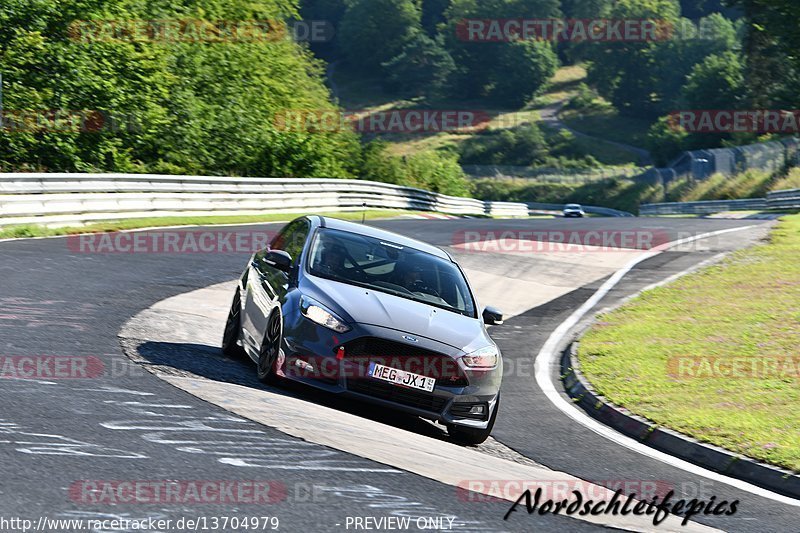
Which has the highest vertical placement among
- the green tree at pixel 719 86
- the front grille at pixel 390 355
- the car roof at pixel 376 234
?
the green tree at pixel 719 86

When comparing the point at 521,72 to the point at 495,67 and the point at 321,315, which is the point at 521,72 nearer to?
the point at 495,67

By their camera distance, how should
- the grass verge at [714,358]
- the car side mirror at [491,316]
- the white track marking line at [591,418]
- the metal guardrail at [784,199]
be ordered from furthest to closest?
the metal guardrail at [784,199]
the car side mirror at [491,316]
the grass verge at [714,358]
the white track marking line at [591,418]

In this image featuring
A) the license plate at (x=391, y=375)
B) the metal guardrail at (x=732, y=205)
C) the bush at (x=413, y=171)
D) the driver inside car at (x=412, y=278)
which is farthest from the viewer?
the bush at (x=413, y=171)

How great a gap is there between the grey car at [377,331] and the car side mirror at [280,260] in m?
0.01

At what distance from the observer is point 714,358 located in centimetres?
1340

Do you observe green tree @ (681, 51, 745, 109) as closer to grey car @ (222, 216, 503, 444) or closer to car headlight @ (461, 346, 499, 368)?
grey car @ (222, 216, 503, 444)

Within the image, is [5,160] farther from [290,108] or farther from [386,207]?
[290,108]

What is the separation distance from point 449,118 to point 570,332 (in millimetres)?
141567

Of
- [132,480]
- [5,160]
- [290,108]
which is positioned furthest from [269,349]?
[290,108]

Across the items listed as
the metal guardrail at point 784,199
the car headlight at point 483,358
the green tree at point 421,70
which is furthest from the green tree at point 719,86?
the car headlight at point 483,358

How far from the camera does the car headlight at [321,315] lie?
8617 millimetres

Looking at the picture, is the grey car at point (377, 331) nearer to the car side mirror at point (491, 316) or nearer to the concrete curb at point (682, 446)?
the car side mirror at point (491, 316)

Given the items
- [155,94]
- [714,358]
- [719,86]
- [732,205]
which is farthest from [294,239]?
[719,86]

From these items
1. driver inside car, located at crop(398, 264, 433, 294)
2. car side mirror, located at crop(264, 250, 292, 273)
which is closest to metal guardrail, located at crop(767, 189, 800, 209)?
driver inside car, located at crop(398, 264, 433, 294)
